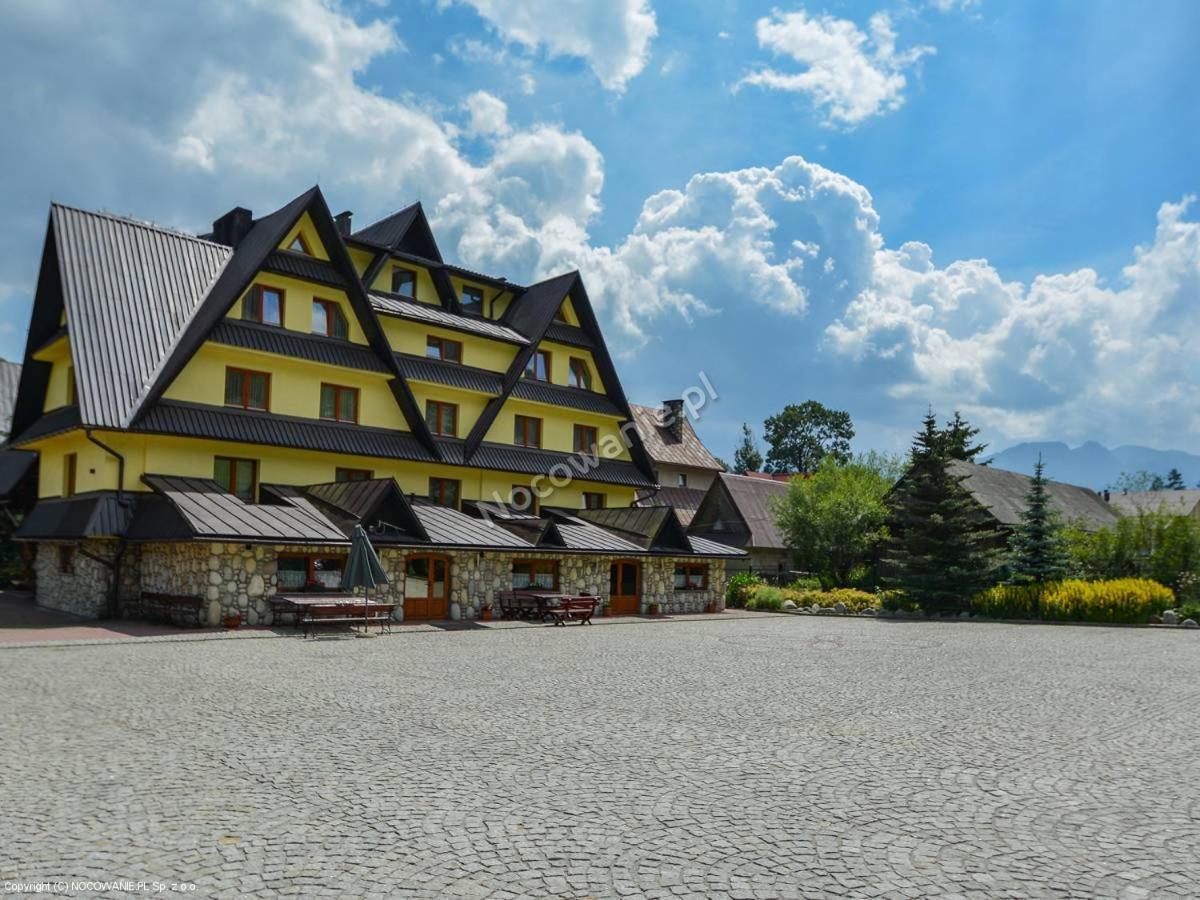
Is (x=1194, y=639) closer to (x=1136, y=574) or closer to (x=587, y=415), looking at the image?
(x=1136, y=574)

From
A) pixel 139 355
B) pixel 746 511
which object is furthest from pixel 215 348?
pixel 746 511

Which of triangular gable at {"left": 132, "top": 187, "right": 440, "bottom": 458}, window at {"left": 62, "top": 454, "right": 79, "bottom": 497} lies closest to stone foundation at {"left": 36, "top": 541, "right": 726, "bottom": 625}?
window at {"left": 62, "top": 454, "right": 79, "bottom": 497}

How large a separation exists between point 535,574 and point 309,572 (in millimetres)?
7975

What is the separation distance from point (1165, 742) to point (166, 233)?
28.3 meters

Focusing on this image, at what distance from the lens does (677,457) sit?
53000mm

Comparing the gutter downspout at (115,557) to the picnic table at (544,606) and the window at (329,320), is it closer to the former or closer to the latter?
the window at (329,320)

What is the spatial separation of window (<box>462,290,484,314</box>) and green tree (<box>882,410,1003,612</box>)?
1778cm

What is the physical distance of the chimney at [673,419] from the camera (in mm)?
54656

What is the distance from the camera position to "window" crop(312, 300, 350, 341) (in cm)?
2795

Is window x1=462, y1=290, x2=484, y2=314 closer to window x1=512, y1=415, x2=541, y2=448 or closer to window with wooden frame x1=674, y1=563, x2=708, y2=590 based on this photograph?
window x1=512, y1=415, x2=541, y2=448

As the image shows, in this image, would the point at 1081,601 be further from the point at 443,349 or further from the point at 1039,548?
the point at 443,349

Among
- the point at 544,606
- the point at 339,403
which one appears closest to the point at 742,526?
the point at 544,606

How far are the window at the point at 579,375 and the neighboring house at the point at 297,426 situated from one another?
0.31 meters

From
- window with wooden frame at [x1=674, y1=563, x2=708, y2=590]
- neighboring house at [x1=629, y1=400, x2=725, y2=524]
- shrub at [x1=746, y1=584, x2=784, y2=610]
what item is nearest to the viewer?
window with wooden frame at [x1=674, y1=563, x2=708, y2=590]
